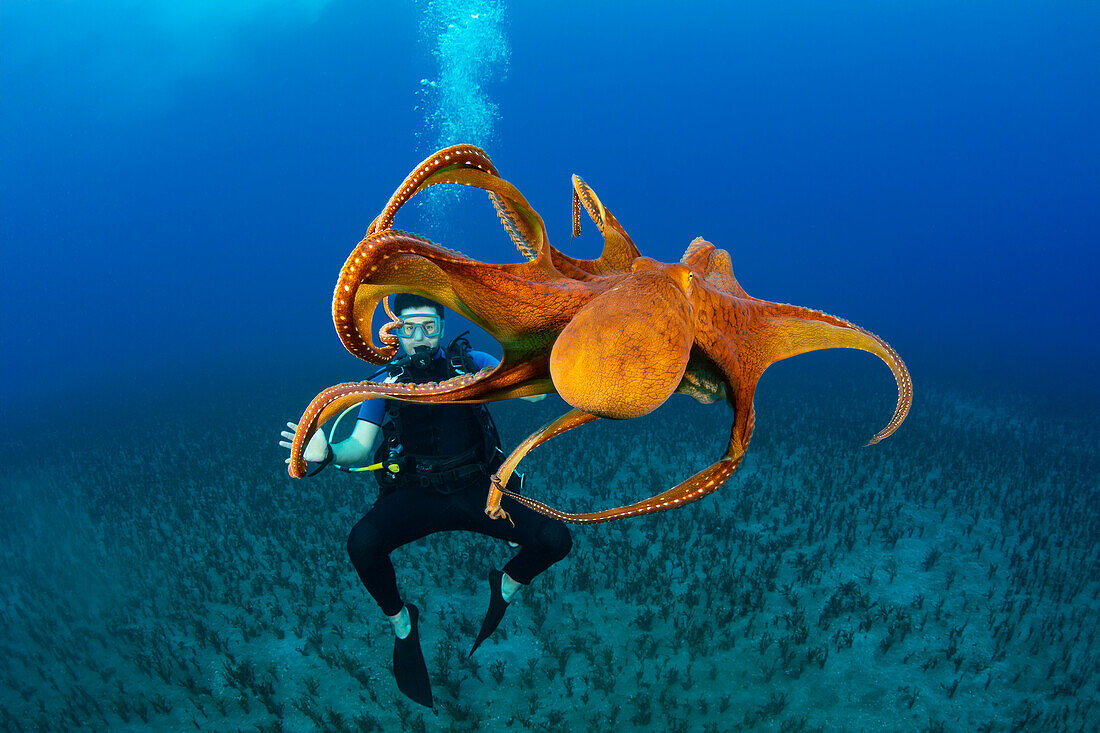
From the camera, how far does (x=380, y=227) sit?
1.16 m

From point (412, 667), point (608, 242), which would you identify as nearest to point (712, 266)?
point (608, 242)

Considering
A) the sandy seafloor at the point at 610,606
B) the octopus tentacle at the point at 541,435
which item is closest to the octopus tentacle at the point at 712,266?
the octopus tentacle at the point at 541,435

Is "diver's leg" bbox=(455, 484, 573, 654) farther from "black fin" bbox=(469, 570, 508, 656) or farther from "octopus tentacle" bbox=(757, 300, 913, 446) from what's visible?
"octopus tentacle" bbox=(757, 300, 913, 446)

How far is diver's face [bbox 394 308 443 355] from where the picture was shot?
301cm

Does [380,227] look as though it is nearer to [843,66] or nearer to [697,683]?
[697,683]

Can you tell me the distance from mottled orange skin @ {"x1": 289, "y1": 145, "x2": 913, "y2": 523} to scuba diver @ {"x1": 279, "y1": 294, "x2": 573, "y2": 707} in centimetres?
162

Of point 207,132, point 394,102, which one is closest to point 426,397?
point 394,102

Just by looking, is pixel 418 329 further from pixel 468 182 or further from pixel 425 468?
pixel 468 182

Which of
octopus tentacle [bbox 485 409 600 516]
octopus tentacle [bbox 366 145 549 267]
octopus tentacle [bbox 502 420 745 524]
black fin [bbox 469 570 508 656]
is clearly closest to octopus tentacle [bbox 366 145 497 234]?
octopus tentacle [bbox 366 145 549 267]

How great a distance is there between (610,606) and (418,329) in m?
3.77

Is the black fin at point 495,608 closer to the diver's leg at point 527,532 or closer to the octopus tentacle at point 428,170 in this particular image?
the diver's leg at point 527,532

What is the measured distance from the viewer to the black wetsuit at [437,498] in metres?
3.10

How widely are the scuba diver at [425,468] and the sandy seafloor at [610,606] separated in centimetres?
180

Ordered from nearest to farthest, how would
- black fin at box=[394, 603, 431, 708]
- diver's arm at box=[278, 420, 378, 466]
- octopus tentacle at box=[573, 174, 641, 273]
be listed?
octopus tentacle at box=[573, 174, 641, 273]
diver's arm at box=[278, 420, 378, 466]
black fin at box=[394, 603, 431, 708]
